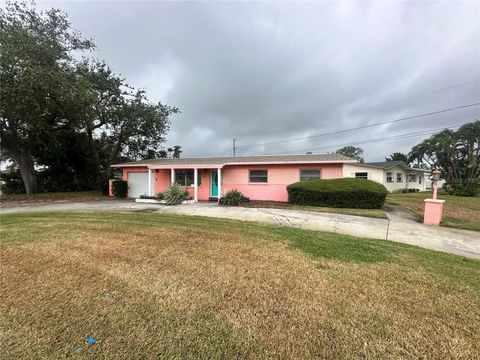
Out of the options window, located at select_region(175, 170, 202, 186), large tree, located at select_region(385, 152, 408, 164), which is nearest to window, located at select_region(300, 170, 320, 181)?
window, located at select_region(175, 170, 202, 186)

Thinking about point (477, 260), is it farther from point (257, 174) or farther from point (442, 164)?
point (442, 164)

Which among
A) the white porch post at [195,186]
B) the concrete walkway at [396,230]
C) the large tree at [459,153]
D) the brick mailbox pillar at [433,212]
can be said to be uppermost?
the large tree at [459,153]

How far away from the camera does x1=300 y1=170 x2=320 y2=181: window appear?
1369 cm

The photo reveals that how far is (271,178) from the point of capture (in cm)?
1441

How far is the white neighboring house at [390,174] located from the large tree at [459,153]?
3368mm

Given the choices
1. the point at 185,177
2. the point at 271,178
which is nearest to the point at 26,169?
the point at 185,177

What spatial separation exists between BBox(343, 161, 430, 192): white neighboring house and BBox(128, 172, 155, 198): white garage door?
14.7m

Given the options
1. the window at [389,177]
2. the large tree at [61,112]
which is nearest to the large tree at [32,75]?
the large tree at [61,112]

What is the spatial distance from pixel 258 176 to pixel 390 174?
1687 cm

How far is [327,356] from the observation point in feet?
6.16

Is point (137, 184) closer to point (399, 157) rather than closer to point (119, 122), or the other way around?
point (119, 122)

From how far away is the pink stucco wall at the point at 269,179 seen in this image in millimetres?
13516

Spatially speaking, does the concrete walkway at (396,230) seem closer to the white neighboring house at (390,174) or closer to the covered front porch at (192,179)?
the covered front porch at (192,179)

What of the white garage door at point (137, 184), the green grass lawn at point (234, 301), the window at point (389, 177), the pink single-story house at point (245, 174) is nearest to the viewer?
the green grass lawn at point (234, 301)
